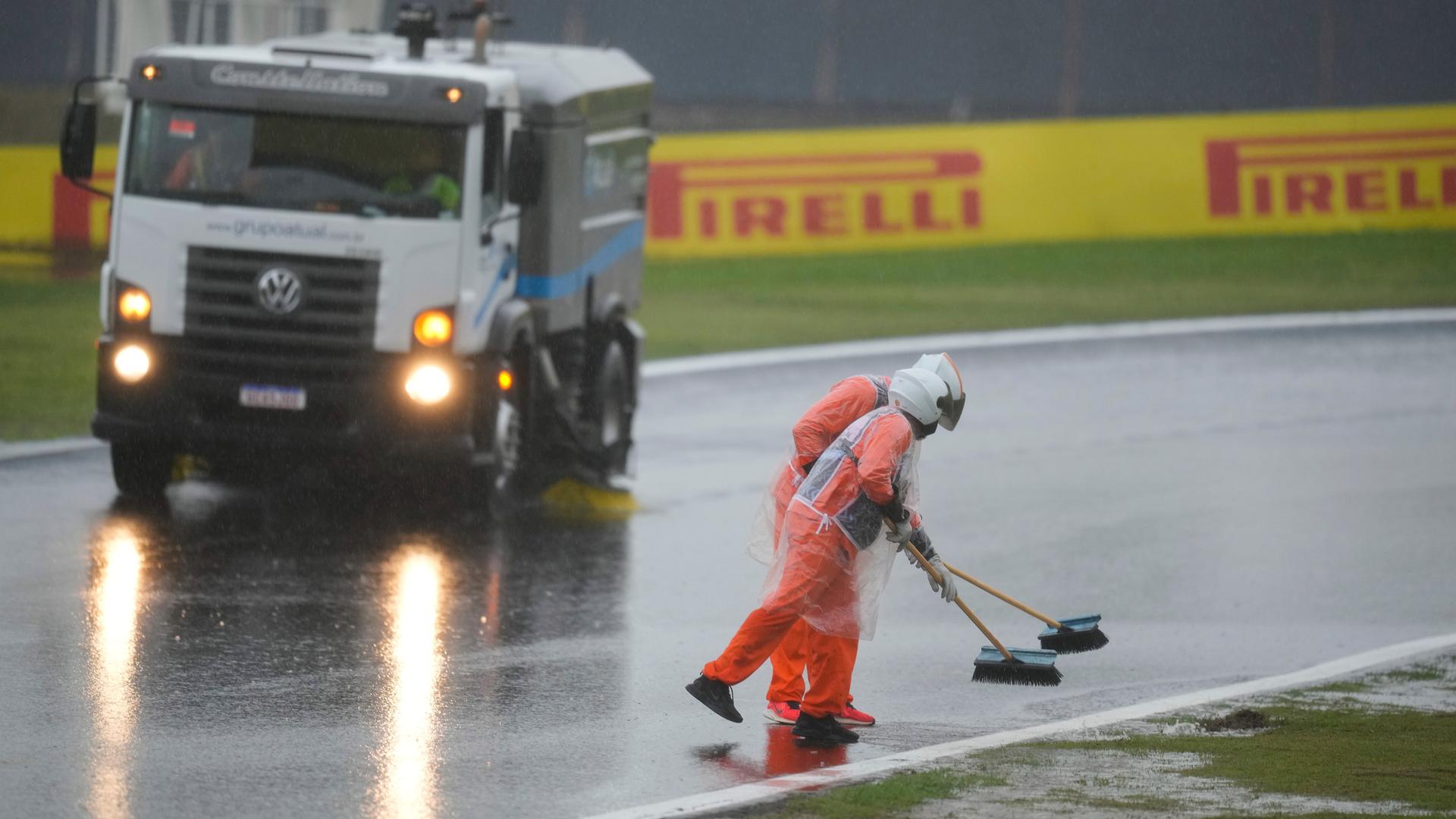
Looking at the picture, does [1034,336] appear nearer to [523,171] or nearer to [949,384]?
[523,171]

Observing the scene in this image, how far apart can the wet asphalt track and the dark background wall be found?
72.2 feet

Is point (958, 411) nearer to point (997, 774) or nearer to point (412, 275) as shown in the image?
point (997, 774)

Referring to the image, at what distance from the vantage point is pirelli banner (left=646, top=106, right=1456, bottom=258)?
89.9 feet

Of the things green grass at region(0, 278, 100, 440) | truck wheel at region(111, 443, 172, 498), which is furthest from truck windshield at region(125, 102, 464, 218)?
green grass at region(0, 278, 100, 440)

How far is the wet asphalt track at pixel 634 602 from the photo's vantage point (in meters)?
7.85

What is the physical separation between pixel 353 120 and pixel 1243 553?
234 inches

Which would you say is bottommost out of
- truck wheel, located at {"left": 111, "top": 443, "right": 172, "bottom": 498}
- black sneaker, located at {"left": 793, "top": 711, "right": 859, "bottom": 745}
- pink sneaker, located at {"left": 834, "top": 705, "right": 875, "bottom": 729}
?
truck wheel, located at {"left": 111, "top": 443, "right": 172, "bottom": 498}

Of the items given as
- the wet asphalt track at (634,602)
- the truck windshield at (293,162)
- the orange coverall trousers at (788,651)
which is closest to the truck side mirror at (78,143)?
the truck windshield at (293,162)

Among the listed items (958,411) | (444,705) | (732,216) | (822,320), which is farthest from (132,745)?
(732,216)

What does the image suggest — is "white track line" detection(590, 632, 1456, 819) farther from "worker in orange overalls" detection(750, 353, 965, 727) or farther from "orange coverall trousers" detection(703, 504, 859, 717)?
"worker in orange overalls" detection(750, 353, 965, 727)

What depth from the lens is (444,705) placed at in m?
8.74

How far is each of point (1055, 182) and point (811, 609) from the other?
20.6 m

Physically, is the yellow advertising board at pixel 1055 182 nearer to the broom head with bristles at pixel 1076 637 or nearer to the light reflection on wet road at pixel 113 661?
the light reflection on wet road at pixel 113 661

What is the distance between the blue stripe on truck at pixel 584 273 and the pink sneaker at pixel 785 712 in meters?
6.03
